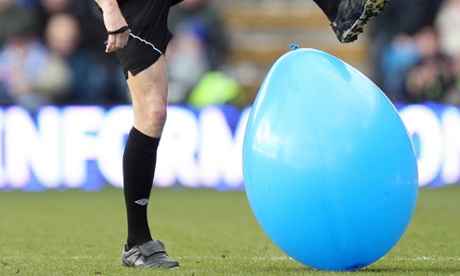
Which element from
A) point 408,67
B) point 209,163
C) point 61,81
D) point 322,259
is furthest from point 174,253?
point 408,67

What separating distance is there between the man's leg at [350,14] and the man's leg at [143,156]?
887mm

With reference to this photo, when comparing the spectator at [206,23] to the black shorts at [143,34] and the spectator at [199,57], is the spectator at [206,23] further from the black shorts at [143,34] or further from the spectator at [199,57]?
the black shorts at [143,34]

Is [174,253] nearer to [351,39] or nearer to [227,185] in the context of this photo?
[351,39]

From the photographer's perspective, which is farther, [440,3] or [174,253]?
[440,3]

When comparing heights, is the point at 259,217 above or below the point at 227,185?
above

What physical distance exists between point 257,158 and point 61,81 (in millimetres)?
8855

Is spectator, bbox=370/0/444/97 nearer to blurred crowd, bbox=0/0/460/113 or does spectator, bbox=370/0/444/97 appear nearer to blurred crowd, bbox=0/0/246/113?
blurred crowd, bbox=0/0/460/113

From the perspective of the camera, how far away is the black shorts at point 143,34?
5230mm

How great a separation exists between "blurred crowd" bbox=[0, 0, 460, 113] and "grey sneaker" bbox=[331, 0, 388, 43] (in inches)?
293

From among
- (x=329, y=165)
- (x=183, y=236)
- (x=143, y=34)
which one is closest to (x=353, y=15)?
(x=329, y=165)

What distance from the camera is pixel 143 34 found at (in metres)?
5.23

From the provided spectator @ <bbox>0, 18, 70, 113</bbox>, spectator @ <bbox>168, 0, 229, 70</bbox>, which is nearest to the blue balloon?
spectator @ <bbox>0, 18, 70, 113</bbox>

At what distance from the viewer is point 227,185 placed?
Answer: 11938 millimetres

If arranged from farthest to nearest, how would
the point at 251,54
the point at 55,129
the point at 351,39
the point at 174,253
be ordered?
the point at 251,54 → the point at 55,129 → the point at 174,253 → the point at 351,39
